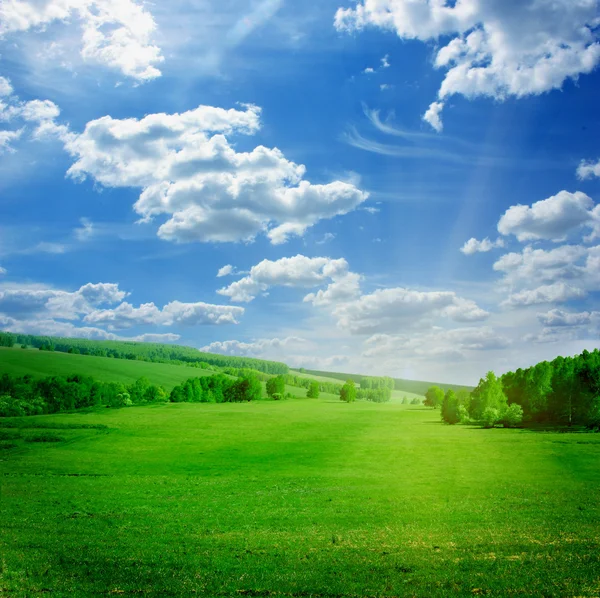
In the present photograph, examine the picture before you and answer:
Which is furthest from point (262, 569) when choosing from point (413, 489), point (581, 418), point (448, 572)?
point (581, 418)

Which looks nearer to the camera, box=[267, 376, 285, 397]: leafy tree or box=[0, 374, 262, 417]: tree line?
box=[0, 374, 262, 417]: tree line

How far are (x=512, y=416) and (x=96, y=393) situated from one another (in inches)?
3671

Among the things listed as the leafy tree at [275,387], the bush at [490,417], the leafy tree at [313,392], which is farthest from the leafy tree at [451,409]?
the leafy tree at [313,392]

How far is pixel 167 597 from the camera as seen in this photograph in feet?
74.8

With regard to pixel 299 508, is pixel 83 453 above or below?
below

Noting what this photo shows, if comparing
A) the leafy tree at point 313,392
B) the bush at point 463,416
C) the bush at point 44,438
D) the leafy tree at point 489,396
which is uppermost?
the leafy tree at point 489,396

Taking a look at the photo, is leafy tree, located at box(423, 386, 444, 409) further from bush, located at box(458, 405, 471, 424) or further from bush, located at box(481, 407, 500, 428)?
bush, located at box(481, 407, 500, 428)

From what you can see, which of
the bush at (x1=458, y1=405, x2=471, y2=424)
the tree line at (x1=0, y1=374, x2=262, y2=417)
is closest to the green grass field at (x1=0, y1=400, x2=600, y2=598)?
the bush at (x1=458, y1=405, x2=471, y2=424)

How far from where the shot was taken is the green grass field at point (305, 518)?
24.2 meters

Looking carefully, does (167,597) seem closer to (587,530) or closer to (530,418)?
(587,530)

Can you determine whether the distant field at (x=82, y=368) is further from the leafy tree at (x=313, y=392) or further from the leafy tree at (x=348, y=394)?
the leafy tree at (x=348, y=394)

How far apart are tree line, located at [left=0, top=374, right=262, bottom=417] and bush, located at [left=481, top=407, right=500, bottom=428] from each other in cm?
8362

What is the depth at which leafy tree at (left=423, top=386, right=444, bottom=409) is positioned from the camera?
169 m

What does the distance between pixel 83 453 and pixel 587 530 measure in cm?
6214
